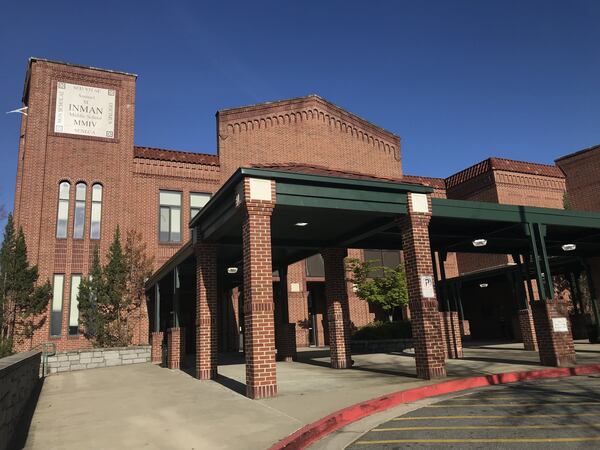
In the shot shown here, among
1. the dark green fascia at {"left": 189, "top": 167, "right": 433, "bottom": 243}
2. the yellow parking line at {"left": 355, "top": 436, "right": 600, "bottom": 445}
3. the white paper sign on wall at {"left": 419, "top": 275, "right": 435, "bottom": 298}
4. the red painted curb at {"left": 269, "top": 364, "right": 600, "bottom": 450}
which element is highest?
the dark green fascia at {"left": 189, "top": 167, "right": 433, "bottom": 243}

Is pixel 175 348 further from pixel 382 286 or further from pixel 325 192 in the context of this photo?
pixel 382 286

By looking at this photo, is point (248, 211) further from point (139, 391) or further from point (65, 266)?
point (65, 266)

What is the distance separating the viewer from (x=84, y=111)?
82.6 ft

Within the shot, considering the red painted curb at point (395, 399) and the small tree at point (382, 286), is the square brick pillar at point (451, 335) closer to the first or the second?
the red painted curb at point (395, 399)

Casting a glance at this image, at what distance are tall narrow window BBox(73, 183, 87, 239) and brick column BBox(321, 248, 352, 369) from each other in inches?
565

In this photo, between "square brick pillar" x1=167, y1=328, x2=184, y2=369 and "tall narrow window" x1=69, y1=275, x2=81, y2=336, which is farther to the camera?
"tall narrow window" x1=69, y1=275, x2=81, y2=336

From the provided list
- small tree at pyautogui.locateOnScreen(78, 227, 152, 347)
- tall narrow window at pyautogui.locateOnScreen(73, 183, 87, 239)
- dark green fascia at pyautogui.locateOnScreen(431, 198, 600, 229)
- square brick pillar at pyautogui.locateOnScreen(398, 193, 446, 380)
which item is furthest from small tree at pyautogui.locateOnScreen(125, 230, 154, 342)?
dark green fascia at pyautogui.locateOnScreen(431, 198, 600, 229)

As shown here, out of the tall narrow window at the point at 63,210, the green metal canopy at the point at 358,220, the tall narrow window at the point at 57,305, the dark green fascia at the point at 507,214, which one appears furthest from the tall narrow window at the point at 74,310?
the dark green fascia at the point at 507,214

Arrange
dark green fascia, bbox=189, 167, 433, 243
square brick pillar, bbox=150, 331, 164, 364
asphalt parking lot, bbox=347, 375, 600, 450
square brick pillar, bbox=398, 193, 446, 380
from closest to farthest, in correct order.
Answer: asphalt parking lot, bbox=347, 375, 600, 450, dark green fascia, bbox=189, 167, 433, 243, square brick pillar, bbox=398, 193, 446, 380, square brick pillar, bbox=150, 331, 164, 364

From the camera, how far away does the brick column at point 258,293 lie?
9.41 m

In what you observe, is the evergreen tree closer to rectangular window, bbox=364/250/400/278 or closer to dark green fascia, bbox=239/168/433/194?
dark green fascia, bbox=239/168/433/194

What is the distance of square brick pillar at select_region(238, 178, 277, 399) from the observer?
941 cm

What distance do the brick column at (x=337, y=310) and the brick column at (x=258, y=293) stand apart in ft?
18.7

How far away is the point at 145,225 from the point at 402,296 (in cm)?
1452
